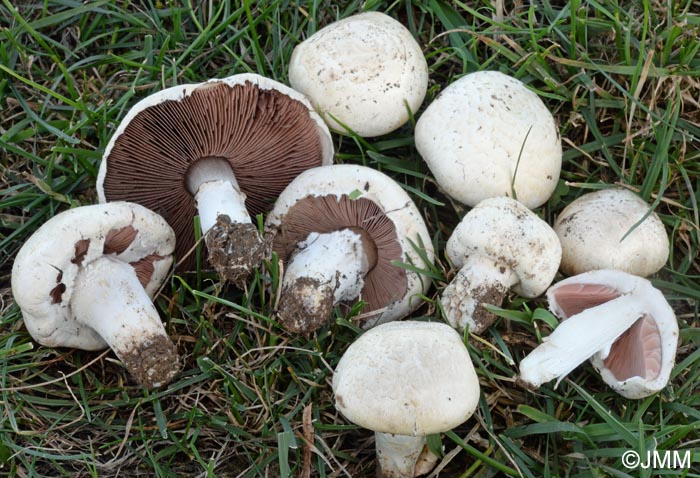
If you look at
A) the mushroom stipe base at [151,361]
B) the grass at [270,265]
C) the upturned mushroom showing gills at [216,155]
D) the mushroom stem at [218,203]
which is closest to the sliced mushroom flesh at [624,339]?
the grass at [270,265]

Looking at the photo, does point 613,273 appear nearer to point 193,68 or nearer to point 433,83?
point 433,83

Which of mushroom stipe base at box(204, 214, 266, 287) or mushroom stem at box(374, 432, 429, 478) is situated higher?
mushroom stipe base at box(204, 214, 266, 287)

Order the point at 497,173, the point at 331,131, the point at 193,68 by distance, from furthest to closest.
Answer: the point at 193,68
the point at 331,131
the point at 497,173

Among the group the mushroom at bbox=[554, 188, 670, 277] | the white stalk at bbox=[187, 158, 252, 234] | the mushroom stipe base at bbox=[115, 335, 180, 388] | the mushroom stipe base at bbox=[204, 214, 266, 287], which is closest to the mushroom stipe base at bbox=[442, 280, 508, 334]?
the mushroom at bbox=[554, 188, 670, 277]

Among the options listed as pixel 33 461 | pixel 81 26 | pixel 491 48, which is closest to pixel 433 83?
pixel 491 48

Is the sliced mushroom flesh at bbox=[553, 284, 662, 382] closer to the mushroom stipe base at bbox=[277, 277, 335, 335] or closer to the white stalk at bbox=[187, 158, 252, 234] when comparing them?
the mushroom stipe base at bbox=[277, 277, 335, 335]

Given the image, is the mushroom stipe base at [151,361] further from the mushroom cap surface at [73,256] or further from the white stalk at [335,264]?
the white stalk at [335,264]

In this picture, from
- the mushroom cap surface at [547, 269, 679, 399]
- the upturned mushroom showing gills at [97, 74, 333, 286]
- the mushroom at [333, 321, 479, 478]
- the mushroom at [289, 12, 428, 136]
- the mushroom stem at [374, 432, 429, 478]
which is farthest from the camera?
the mushroom at [289, 12, 428, 136]
